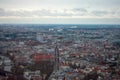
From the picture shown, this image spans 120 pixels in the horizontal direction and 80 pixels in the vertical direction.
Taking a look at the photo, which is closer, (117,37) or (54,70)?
(54,70)

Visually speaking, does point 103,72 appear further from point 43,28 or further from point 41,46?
point 43,28

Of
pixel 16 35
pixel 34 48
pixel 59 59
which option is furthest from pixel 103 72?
pixel 16 35

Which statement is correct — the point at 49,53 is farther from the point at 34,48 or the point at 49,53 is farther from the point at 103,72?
the point at 103,72

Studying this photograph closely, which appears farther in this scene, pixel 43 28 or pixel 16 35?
pixel 43 28

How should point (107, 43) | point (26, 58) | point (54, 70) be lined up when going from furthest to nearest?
point (107, 43)
point (26, 58)
point (54, 70)

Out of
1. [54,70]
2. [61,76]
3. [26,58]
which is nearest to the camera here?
[61,76]

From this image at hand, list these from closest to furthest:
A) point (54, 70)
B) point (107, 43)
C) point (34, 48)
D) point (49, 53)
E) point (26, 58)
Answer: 1. point (54, 70)
2. point (26, 58)
3. point (49, 53)
4. point (34, 48)
5. point (107, 43)

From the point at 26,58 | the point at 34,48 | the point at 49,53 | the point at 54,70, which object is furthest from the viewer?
the point at 34,48

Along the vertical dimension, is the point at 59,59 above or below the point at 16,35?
below

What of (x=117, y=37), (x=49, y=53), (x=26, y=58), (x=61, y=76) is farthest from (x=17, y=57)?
(x=117, y=37)
